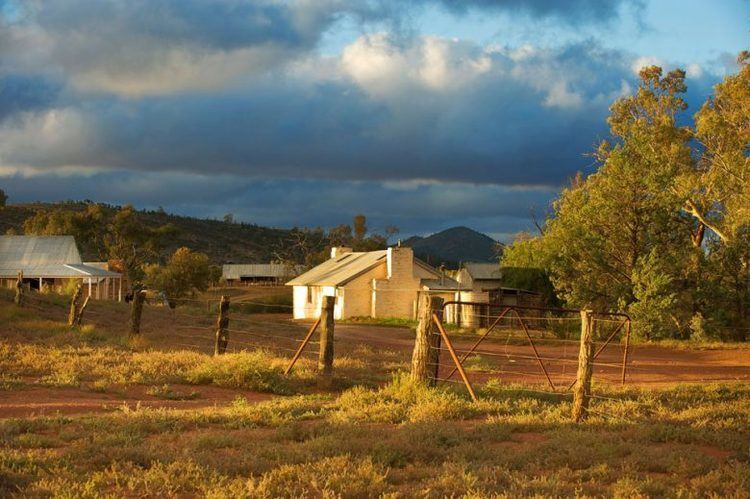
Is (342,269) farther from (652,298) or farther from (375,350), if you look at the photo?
(375,350)

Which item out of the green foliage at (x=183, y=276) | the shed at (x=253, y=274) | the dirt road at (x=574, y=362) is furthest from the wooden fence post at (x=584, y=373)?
the shed at (x=253, y=274)

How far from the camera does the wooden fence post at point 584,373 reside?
37.8ft

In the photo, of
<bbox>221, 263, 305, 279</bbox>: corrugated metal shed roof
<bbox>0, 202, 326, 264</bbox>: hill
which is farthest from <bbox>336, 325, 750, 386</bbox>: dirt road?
<bbox>0, 202, 326, 264</bbox>: hill

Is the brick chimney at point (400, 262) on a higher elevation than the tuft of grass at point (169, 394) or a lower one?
higher

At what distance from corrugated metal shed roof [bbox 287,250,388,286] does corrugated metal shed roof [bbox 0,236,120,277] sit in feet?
42.0

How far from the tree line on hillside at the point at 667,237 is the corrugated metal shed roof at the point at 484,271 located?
14918 millimetres

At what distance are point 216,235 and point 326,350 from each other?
101 metres

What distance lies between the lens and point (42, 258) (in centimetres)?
5072

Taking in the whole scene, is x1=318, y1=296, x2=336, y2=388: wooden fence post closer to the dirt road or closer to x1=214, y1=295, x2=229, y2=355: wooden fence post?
the dirt road

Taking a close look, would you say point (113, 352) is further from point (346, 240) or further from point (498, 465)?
point (346, 240)

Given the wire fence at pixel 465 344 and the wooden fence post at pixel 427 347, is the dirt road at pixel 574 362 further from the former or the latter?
the wooden fence post at pixel 427 347

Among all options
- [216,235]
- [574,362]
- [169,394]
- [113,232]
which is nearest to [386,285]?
[574,362]

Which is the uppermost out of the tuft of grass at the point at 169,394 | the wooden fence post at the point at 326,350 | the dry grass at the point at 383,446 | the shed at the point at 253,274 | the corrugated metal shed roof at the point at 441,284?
the shed at the point at 253,274

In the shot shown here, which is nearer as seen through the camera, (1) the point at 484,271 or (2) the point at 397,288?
(2) the point at 397,288
